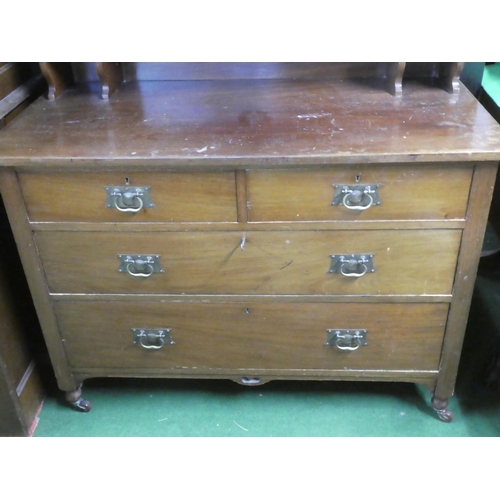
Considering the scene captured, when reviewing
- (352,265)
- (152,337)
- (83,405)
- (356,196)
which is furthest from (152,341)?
(356,196)

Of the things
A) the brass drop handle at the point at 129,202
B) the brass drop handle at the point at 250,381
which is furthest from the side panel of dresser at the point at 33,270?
the brass drop handle at the point at 250,381

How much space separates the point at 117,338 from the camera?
151cm

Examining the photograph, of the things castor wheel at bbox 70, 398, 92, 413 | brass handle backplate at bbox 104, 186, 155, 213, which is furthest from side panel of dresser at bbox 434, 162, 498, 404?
castor wheel at bbox 70, 398, 92, 413

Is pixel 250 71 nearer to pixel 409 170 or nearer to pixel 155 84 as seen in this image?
pixel 155 84

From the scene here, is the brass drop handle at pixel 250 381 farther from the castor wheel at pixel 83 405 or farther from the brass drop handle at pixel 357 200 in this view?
the brass drop handle at pixel 357 200

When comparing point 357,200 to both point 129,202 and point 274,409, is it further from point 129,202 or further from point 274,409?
point 274,409

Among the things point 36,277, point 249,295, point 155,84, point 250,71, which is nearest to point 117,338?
point 36,277

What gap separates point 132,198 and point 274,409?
0.80 m

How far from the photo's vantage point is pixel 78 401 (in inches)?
65.1

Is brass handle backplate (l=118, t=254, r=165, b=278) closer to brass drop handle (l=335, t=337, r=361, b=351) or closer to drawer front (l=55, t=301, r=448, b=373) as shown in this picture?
drawer front (l=55, t=301, r=448, b=373)

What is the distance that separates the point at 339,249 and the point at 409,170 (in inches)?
9.8

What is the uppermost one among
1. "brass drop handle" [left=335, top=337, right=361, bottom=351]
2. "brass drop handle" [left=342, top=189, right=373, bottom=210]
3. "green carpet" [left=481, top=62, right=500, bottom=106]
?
"green carpet" [left=481, top=62, right=500, bottom=106]

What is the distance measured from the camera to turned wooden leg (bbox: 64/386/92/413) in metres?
1.64

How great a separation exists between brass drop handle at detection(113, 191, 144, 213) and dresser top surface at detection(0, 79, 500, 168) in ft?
0.29
